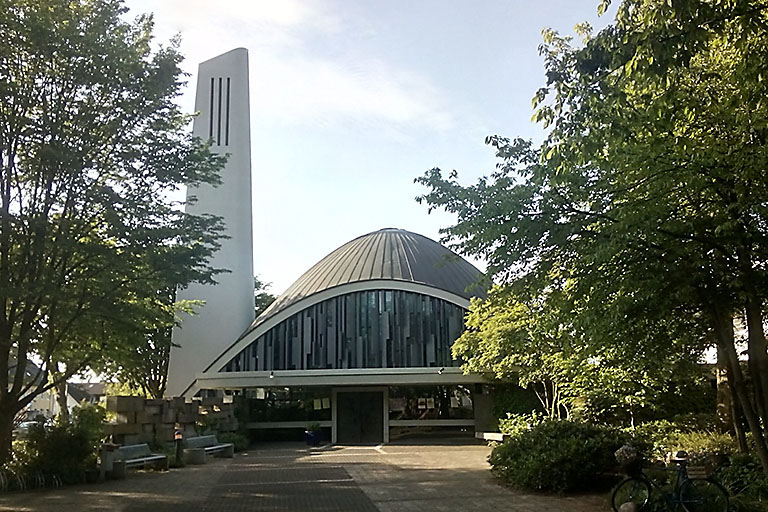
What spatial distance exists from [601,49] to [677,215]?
115 inches

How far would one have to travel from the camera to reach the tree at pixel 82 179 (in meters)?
13.4

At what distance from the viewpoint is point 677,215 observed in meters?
8.47

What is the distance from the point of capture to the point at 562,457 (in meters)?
12.0

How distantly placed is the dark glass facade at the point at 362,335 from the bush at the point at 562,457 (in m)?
14.9

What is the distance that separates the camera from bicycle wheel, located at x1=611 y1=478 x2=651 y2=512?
9.32m

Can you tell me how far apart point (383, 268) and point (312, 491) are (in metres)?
18.7

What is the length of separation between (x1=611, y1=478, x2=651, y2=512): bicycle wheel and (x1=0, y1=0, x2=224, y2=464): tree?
9653 millimetres

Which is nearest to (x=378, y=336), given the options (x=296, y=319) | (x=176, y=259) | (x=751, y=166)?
(x=296, y=319)

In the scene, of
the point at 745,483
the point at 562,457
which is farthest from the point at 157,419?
the point at 745,483

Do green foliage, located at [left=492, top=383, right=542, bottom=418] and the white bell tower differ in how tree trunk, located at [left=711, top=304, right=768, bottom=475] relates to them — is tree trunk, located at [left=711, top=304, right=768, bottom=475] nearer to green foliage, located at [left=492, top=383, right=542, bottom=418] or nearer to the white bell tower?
green foliage, located at [left=492, top=383, right=542, bottom=418]

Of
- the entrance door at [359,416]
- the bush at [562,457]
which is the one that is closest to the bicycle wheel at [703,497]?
the bush at [562,457]

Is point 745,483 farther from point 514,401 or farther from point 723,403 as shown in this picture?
point 514,401

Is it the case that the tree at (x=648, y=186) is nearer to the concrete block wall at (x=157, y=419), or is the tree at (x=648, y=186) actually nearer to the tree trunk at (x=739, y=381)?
the tree trunk at (x=739, y=381)

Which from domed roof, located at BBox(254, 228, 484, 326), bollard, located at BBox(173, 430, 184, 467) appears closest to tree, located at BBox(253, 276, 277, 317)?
domed roof, located at BBox(254, 228, 484, 326)
